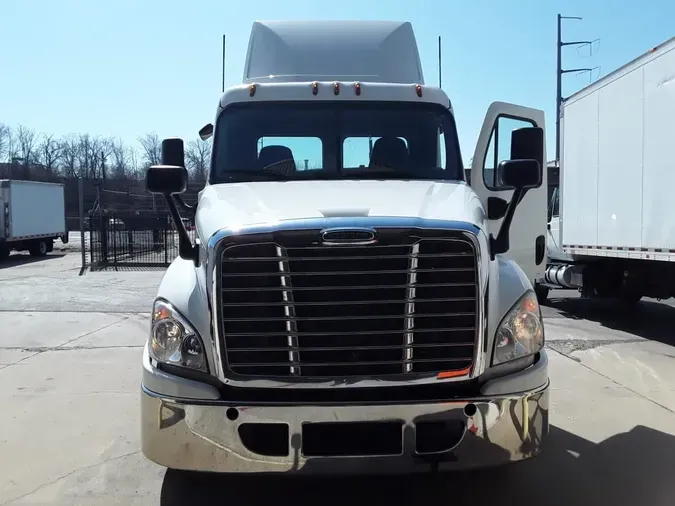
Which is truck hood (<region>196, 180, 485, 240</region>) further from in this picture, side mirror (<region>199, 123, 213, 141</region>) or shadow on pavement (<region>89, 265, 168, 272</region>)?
shadow on pavement (<region>89, 265, 168, 272</region>)

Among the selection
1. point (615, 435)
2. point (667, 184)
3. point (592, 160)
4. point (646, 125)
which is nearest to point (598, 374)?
point (615, 435)

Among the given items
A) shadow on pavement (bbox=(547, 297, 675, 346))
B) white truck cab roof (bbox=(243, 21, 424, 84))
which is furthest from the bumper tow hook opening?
shadow on pavement (bbox=(547, 297, 675, 346))

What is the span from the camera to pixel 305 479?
4098mm

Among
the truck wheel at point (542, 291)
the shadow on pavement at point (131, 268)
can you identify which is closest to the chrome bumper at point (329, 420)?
the truck wheel at point (542, 291)

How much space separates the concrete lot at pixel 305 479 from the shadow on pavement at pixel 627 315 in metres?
0.09

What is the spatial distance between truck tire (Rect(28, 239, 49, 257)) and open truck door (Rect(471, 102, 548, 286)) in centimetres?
2537

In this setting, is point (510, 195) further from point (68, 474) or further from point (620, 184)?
point (620, 184)

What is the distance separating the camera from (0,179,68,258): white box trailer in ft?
76.6

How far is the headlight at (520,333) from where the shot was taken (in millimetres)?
3320

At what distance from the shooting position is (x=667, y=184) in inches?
316

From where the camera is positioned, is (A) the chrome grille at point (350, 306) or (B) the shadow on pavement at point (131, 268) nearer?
(A) the chrome grille at point (350, 306)

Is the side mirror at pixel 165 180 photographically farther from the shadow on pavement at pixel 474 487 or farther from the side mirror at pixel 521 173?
the side mirror at pixel 521 173

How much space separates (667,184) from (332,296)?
6563 millimetres

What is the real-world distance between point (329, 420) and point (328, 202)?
1.26m
